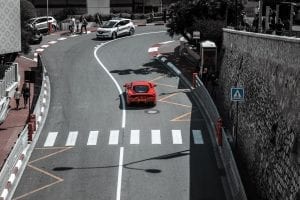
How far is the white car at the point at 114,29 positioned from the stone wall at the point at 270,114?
92.5 feet

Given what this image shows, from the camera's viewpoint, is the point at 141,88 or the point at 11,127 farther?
the point at 141,88

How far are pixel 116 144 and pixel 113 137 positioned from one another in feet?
3.78

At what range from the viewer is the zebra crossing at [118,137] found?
87.2 feet

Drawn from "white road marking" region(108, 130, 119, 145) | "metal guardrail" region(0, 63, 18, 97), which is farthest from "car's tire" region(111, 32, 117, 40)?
"white road marking" region(108, 130, 119, 145)

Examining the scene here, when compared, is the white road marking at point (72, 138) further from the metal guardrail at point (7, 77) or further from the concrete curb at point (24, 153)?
the metal guardrail at point (7, 77)

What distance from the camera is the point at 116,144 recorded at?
26.3m

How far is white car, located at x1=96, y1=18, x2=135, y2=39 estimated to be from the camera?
5509 centimetres

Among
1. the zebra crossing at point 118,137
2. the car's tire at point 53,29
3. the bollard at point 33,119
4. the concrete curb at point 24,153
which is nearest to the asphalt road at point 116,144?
the zebra crossing at point 118,137

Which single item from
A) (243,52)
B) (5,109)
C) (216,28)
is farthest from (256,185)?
(216,28)

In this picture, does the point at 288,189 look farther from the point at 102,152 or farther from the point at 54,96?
the point at 54,96

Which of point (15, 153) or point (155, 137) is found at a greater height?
point (15, 153)

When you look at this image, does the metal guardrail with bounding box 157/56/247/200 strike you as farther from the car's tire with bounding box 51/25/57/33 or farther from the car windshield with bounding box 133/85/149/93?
the car's tire with bounding box 51/25/57/33

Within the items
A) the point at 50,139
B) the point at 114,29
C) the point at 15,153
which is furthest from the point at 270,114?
the point at 114,29

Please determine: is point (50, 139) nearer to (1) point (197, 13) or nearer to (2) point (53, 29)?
(1) point (197, 13)
